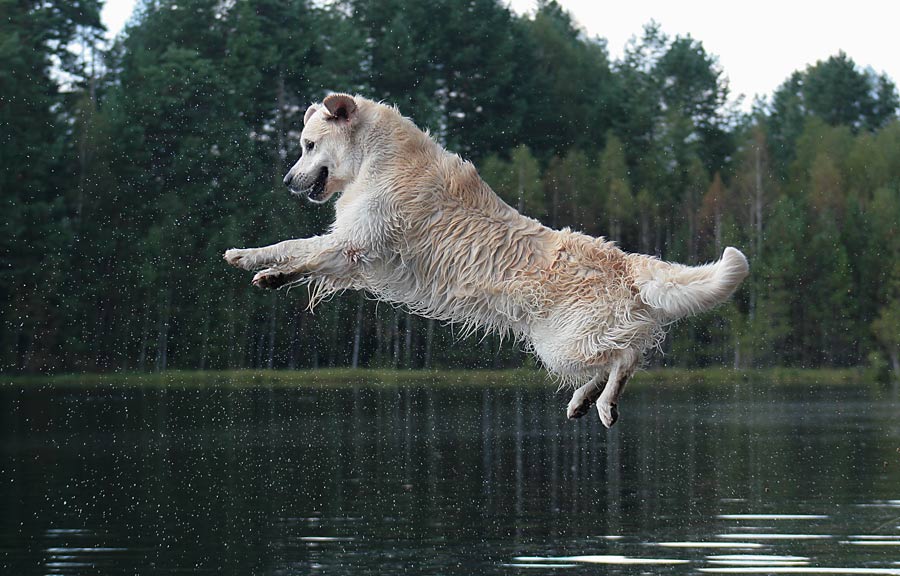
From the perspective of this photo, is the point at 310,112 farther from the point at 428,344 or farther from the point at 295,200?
the point at 428,344

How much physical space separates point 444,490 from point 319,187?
580 inches

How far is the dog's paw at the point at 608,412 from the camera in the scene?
39.9 ft

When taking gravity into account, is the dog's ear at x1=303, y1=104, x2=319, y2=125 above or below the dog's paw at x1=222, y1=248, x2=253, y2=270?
above

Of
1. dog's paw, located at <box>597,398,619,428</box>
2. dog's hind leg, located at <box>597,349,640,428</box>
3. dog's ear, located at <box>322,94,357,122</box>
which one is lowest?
dog's paw, located at <box>597,398,619,428</box>

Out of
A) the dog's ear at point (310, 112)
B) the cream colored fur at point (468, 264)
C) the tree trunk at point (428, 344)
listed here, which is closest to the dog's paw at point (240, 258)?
the cream colored fur at point (468, 264)

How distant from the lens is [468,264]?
1290 centimetres

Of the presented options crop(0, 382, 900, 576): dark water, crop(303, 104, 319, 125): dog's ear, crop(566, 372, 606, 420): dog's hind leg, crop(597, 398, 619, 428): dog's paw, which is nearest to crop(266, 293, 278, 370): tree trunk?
crop(0, 382, 900, 576): dark water

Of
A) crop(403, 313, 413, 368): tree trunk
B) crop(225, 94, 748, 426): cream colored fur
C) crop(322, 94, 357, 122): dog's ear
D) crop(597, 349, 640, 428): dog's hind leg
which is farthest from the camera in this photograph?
crop(403, 313, 413, 368): tree trunk

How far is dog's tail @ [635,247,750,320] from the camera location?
40.1 ft

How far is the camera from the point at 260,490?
1097 inches

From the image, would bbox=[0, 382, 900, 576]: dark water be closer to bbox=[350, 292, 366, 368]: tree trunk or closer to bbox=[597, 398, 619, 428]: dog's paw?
bbox=[597, 398, 619, 428]: dog's paw

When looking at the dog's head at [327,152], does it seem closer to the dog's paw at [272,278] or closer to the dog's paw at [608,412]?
the dog's paw at [272,278]

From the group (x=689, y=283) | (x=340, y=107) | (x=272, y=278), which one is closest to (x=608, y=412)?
(x=689, y=283)

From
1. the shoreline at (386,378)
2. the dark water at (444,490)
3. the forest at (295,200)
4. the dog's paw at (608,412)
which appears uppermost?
the forest at (295,200)
